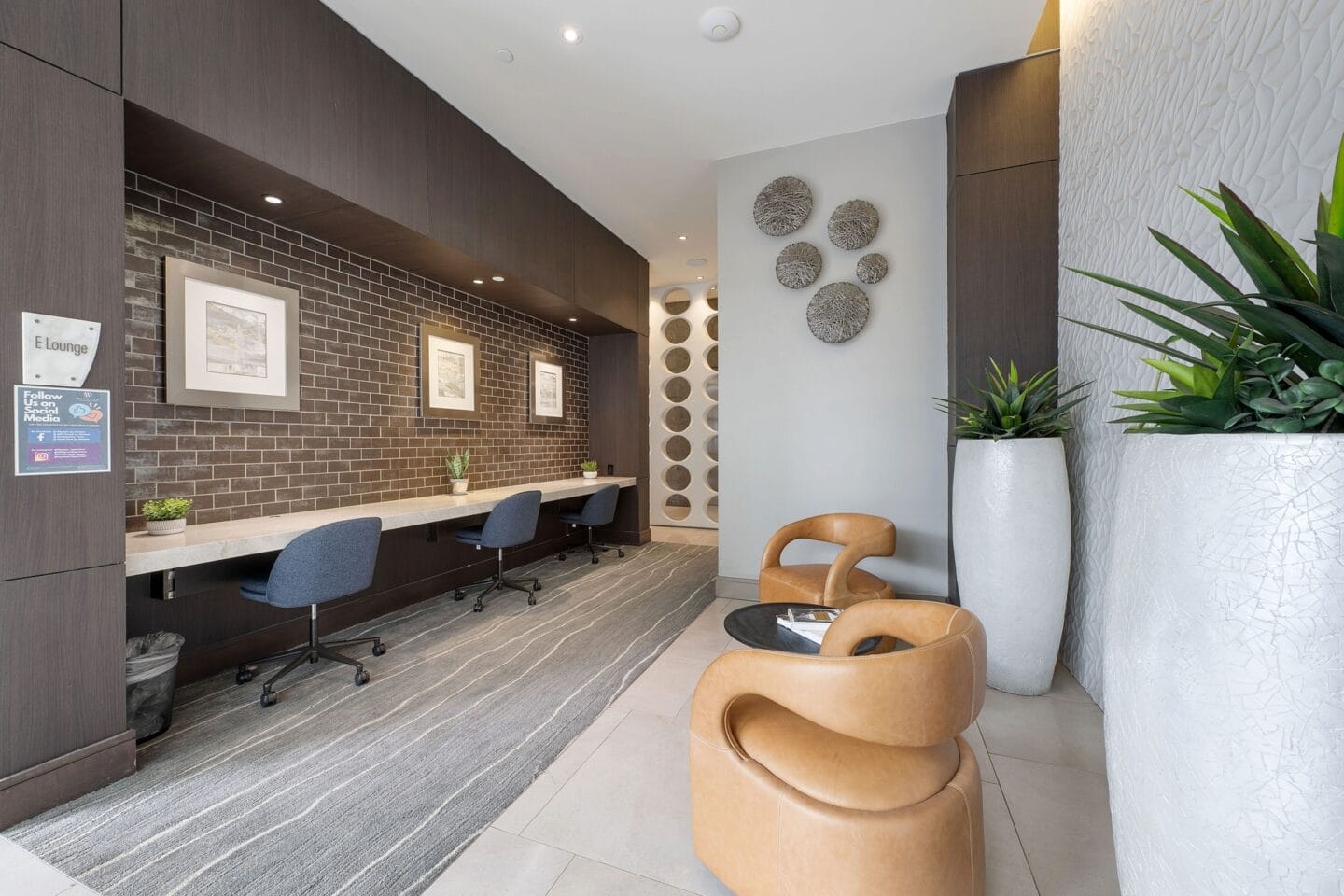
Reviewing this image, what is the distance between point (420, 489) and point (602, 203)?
10.1ft

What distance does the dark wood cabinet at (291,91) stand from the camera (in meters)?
2.13

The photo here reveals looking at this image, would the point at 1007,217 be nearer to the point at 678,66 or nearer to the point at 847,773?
the point at 678,66

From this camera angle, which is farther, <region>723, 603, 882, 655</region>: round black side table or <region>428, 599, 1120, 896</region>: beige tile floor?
<region>723, 603, 882, 655</region>: round black side table

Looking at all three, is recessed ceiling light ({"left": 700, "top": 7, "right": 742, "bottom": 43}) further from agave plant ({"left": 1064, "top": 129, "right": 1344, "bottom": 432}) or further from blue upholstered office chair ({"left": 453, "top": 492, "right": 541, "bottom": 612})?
blue upholstered office chair ({"left": 453, "top": 492, "right": 541, "bottom": 612})

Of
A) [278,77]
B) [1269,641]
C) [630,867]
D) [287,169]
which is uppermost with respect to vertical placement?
[278,77]

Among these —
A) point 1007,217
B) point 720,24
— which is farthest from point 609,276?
point 1007,217

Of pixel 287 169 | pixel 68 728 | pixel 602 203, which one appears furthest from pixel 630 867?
pixel 602 203

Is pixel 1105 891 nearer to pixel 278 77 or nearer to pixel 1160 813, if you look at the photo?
pixel 1160 813

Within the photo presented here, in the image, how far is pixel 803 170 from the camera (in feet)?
13.2

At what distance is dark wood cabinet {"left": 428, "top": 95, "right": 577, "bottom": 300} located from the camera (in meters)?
3.46

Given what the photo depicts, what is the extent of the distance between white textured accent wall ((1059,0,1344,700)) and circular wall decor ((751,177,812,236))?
1.56m

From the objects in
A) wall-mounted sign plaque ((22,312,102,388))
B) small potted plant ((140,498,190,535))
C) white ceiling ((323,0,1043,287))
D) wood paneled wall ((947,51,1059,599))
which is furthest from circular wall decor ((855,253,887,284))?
small potted plant ((140,498,190,535))

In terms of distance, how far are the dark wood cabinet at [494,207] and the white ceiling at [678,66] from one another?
0.53ft

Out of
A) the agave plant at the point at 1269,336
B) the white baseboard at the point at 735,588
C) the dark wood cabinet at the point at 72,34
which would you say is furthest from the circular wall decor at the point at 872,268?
the dark wood cabinet at the point at 72,34
